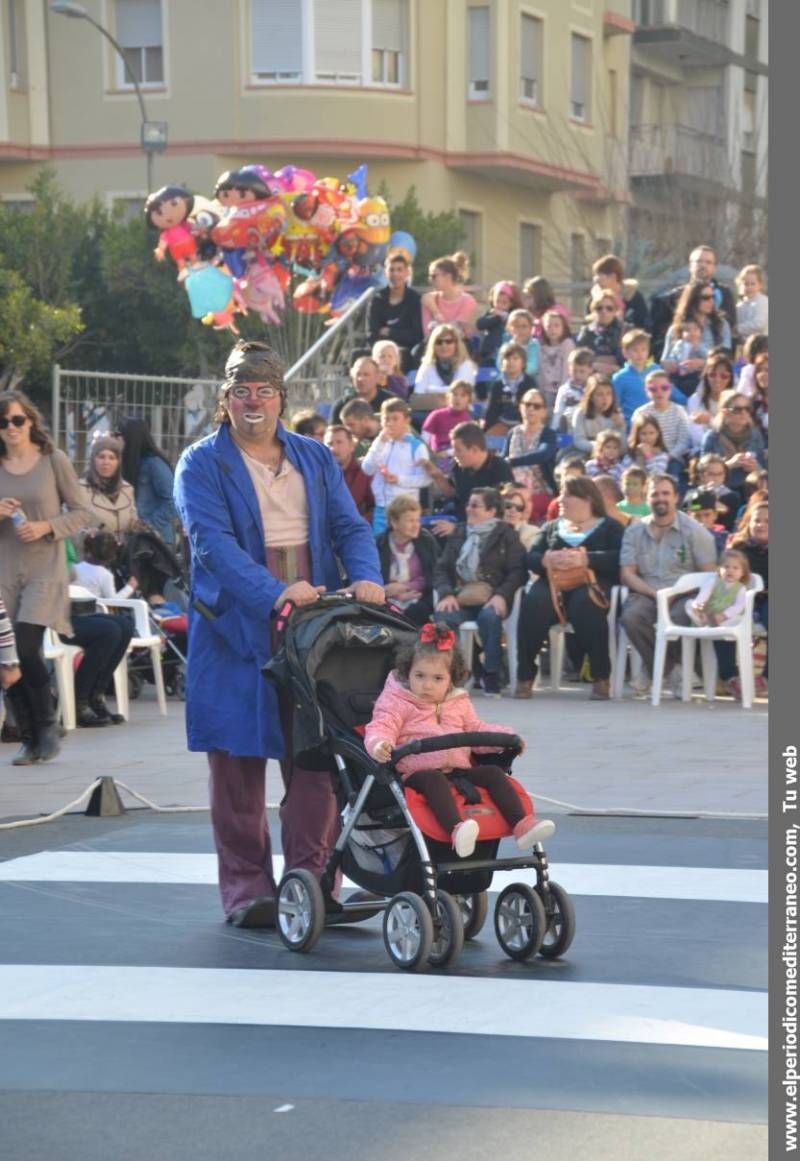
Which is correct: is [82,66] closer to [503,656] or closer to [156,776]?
[503,656]

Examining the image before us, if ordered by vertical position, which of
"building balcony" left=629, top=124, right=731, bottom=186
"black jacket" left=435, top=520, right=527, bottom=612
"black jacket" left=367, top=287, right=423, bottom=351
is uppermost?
"building balcony" left=629, top=124, right=731, bottom=186

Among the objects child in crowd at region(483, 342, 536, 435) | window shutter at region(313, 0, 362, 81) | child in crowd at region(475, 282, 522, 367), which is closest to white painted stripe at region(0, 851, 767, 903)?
child in crowd at region(483, 342, 536, 435)

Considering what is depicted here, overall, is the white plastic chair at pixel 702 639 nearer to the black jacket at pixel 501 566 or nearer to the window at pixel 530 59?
the black jacket at pixel 501 566

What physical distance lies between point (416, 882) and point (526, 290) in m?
14.3

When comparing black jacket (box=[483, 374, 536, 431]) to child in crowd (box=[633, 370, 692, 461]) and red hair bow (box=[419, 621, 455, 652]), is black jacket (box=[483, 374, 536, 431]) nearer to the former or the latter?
child in crowd (box=[633, 370, 692, 461])

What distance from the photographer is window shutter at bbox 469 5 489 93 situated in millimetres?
44250

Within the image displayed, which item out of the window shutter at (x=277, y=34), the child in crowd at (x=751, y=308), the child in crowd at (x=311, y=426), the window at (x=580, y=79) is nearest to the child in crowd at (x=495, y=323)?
the child in crowd at (x=751, y=308)

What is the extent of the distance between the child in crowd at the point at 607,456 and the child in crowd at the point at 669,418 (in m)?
0.35

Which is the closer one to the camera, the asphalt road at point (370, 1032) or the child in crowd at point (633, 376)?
the asphalt road at point (370, 1032)

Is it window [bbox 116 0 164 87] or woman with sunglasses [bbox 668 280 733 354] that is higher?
window [bbox 116 0 164 87]

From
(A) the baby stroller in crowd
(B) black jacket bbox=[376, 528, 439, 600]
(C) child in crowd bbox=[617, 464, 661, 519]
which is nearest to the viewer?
(A) the baby stroller in crowd

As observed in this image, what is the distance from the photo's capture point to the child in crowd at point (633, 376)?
18.4 metres

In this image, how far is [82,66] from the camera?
42812 millimetres

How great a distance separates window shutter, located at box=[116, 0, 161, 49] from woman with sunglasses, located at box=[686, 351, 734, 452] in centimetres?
2726
